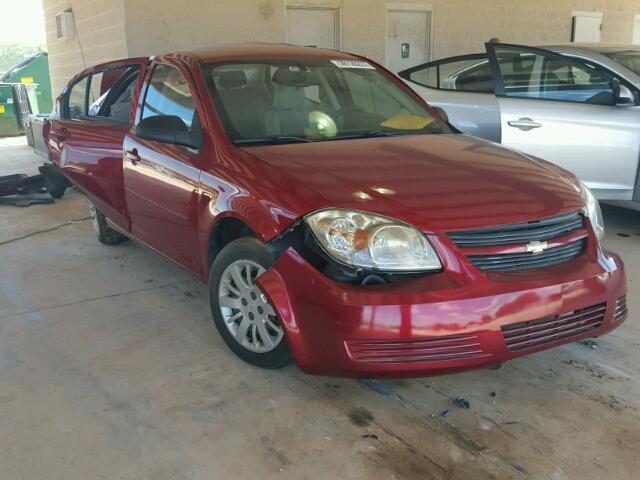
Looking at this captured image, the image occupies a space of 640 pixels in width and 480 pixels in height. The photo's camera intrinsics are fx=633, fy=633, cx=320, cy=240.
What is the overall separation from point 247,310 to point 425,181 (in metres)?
1.00

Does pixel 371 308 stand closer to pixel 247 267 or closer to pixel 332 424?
pixel 332 424

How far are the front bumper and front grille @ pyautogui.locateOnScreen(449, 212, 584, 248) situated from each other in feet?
0.44

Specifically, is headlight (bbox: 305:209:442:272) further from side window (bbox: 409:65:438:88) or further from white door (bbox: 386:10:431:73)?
white door (bbox: 386:10:431:73)

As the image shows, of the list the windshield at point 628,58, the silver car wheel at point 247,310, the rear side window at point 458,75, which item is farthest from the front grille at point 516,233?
the windshield at point 628,58

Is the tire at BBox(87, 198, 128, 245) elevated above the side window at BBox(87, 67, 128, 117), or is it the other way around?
the side window at BBox(87, 67, 128, 117)

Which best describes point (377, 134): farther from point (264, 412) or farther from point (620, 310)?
point (264, 412)

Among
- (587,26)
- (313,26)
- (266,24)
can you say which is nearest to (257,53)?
(266,24)

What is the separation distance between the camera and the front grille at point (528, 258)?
7.92ft

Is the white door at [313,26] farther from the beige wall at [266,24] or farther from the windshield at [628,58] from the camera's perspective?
the windshield at [628,58]

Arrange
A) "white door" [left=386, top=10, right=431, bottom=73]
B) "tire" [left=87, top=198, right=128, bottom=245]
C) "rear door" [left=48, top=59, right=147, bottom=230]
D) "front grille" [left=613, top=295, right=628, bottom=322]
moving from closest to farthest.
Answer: "front grille" [left=613, top=295, right=628, bottom=322], "rear door" [left=48, top=59, right=147, bottom=230], "tire" [left=87, top=198, right=128, bottom=245], "white door" [left=386, top=10, right=431, bottom=73]

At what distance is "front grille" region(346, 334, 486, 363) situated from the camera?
230cm

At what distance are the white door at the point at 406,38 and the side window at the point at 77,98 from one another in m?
5.64

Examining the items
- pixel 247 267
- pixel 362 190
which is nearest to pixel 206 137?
pixel 247 267

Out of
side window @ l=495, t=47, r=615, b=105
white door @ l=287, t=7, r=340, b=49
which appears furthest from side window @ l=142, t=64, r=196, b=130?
white door @ l=287, t=7, r=340, b=49
